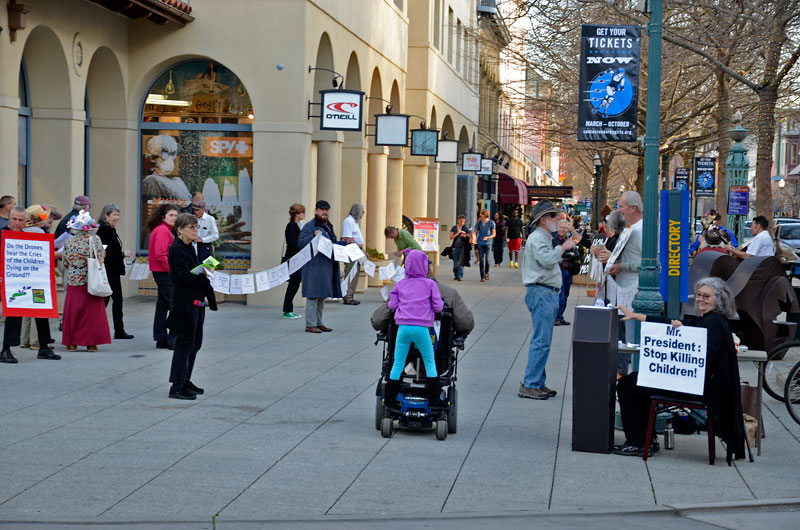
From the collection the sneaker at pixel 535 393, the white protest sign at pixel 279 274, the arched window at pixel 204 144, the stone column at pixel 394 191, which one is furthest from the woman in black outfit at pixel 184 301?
the stone column at pixel 394 191

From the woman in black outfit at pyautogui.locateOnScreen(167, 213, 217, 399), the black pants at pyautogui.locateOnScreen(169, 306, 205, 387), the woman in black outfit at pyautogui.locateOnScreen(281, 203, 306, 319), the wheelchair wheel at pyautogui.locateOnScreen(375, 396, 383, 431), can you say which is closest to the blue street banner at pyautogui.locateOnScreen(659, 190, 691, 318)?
the wheelchair wheel at pyautogui.locateOnScreen(375, 396, 383, 431)

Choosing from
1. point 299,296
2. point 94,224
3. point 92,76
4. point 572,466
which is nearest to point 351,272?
point 299,296

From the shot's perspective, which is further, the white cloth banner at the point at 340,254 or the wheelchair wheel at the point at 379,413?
the white cloth banner at the point at 340,254

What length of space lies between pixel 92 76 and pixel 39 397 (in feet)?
34.0

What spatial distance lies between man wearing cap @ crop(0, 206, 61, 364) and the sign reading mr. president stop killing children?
636 cm

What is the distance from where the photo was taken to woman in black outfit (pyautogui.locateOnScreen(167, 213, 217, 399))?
10.2 m

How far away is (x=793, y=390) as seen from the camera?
9.98 metres

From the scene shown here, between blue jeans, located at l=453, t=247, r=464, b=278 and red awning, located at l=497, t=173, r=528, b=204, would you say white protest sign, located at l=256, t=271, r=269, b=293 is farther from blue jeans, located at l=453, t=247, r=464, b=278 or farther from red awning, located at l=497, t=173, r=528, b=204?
red awning, located at l=497, t=173, r=528, b=204

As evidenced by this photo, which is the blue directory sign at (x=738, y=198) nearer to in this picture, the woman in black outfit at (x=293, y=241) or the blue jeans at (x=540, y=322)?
the woman in black outfit at (x=293, y=241)

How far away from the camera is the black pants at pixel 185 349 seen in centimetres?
1025

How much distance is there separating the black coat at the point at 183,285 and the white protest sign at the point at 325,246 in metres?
6.01

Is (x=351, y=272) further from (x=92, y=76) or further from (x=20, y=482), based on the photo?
(x=20, y=482)

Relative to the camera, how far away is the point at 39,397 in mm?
10250

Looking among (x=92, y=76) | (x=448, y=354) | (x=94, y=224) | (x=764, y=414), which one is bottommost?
(x=764, y=414)
